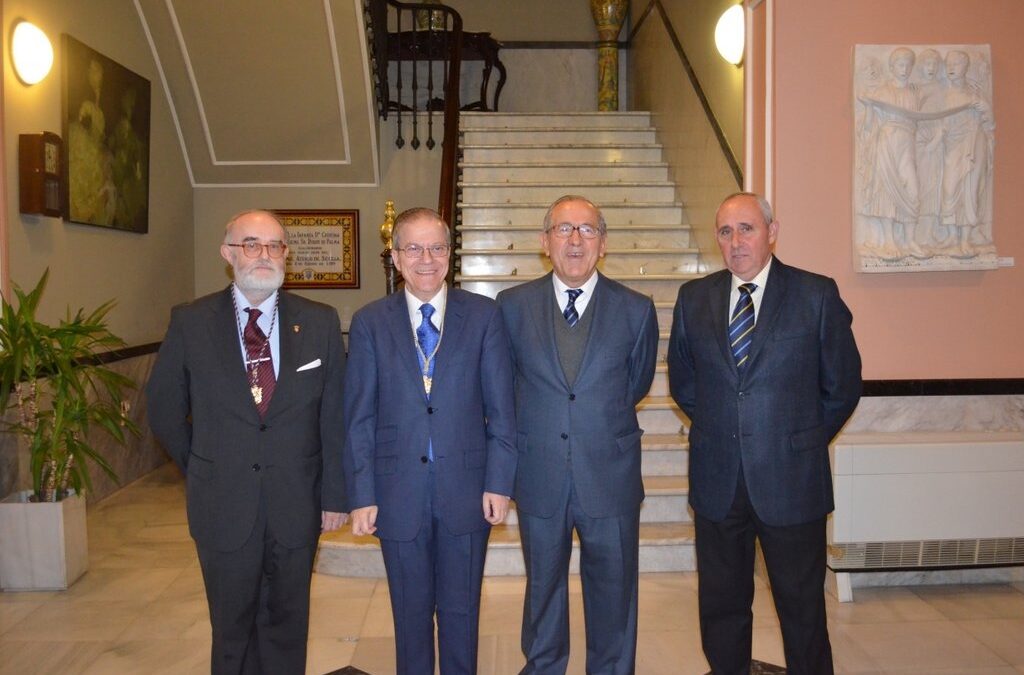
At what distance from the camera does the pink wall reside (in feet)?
11.7

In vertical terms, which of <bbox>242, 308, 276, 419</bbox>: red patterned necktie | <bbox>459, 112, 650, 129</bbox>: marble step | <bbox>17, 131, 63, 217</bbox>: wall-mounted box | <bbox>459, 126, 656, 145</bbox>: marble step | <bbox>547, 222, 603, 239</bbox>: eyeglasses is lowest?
<bbox>242, 308, 276, 419</bbox>: red patterned necktie

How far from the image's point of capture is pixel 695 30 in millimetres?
5695

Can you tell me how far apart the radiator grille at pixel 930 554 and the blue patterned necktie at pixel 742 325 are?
1.60m

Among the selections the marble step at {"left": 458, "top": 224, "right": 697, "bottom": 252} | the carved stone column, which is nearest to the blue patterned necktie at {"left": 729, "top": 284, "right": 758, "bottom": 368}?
the marble step at {"left": 458, "top": 224, "right": 697, "bottom": 252}

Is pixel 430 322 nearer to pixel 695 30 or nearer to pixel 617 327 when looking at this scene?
pixel 617 327

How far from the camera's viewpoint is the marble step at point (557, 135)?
7.12 m

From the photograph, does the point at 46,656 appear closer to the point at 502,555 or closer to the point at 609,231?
the point at 502,555

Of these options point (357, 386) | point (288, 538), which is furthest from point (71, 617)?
point (357, 386)

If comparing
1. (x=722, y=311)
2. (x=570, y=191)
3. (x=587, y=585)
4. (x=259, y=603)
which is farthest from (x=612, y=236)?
(x=259, y=603)

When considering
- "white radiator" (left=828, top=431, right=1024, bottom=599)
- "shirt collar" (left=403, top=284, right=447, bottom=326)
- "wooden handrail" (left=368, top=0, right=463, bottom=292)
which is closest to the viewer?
"shirt collar" (left=403, top=284, right=447, bottom=326)

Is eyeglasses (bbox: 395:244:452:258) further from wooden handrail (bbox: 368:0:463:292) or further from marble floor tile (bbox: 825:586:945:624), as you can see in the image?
wooden handrail (bbox: 368:0:463:292)

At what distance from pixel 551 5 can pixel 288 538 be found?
782 centimetres

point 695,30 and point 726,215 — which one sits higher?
point 695,30

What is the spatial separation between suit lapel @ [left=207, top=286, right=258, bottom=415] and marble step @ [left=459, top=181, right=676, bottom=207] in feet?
13.8
